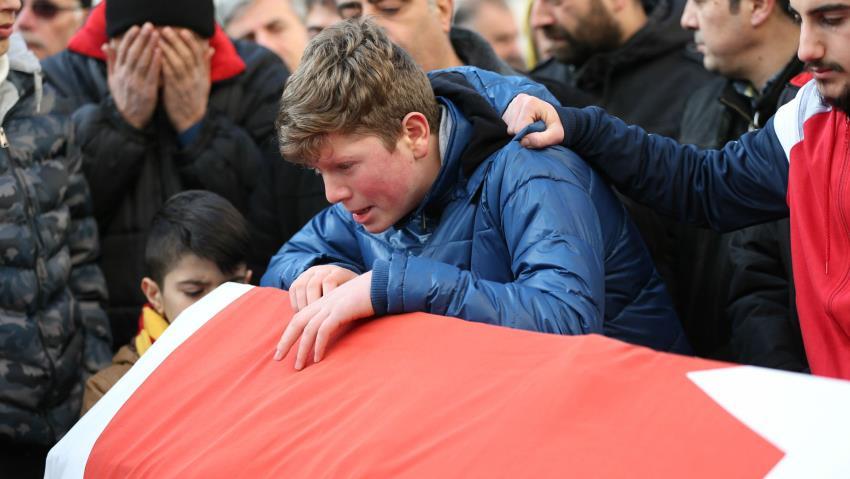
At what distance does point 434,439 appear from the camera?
2160 millimetres

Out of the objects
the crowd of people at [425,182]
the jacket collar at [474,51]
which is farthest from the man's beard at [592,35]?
the jacket collar at [474,51]

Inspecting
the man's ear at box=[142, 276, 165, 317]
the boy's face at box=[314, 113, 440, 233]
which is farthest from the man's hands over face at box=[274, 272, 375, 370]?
the man's ear at box=[142, 276, 165, 317]

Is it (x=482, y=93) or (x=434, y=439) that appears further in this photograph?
(x=482, y=93)

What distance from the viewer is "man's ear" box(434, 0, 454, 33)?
462cm

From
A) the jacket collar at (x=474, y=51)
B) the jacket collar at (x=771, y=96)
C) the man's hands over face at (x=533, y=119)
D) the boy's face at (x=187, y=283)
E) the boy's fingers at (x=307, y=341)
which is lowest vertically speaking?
the boy's face at (x=187, y=283)

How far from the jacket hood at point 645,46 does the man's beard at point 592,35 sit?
44 millimetres

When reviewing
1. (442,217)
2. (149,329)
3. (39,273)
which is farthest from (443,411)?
(39,273)

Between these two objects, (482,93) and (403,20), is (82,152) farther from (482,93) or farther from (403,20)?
(482,93)

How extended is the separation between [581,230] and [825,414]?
0.84m

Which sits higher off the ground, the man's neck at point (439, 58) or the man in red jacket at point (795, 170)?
the man in red jacket at point (795, 170)

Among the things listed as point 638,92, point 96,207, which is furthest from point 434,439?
point 638,92

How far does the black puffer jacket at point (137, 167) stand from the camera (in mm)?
4406

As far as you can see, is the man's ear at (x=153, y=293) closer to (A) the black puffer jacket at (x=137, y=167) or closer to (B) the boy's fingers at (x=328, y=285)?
(A) the black puffer jacket at (x=137, y=167)

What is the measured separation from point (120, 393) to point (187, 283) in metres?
1.08
